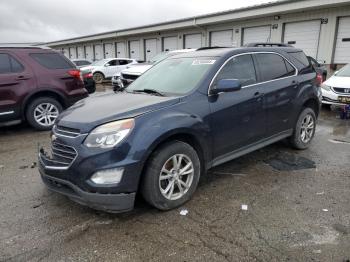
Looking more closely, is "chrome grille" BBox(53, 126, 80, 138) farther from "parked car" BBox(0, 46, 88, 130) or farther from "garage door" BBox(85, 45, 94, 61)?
"garage door" BBox(85, 45, 94, 61)

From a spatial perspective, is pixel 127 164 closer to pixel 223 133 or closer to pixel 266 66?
pixel 223 133

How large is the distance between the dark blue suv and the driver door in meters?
0.01

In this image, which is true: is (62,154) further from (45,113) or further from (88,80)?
(88,80)

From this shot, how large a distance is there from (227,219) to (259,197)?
0.68 metres

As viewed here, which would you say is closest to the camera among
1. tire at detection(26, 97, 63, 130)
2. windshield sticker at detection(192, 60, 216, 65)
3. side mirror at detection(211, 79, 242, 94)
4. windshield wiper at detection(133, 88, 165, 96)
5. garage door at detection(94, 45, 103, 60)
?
side mirror at detection(211, 79, 242, 94)

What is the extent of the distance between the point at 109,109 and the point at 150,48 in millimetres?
24840

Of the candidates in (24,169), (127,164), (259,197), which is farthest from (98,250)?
(24,169)

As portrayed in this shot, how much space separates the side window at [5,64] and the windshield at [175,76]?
11.3 ft

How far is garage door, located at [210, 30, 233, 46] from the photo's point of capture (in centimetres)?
2037

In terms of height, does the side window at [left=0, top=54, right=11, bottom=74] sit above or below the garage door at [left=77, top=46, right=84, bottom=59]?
below

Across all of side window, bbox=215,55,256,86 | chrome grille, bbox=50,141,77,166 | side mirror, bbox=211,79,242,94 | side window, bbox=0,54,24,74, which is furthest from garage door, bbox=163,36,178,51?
chrome grille, bbox=50,141,77,166

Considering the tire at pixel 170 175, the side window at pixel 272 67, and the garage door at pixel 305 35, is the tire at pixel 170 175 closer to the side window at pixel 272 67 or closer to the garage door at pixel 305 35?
the side window at pixel 272 67

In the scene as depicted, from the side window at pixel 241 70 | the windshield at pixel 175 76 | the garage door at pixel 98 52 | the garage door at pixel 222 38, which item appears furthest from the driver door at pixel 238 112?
the garage door at pixel 98 52

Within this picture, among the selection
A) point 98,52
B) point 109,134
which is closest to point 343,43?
point 109,134
